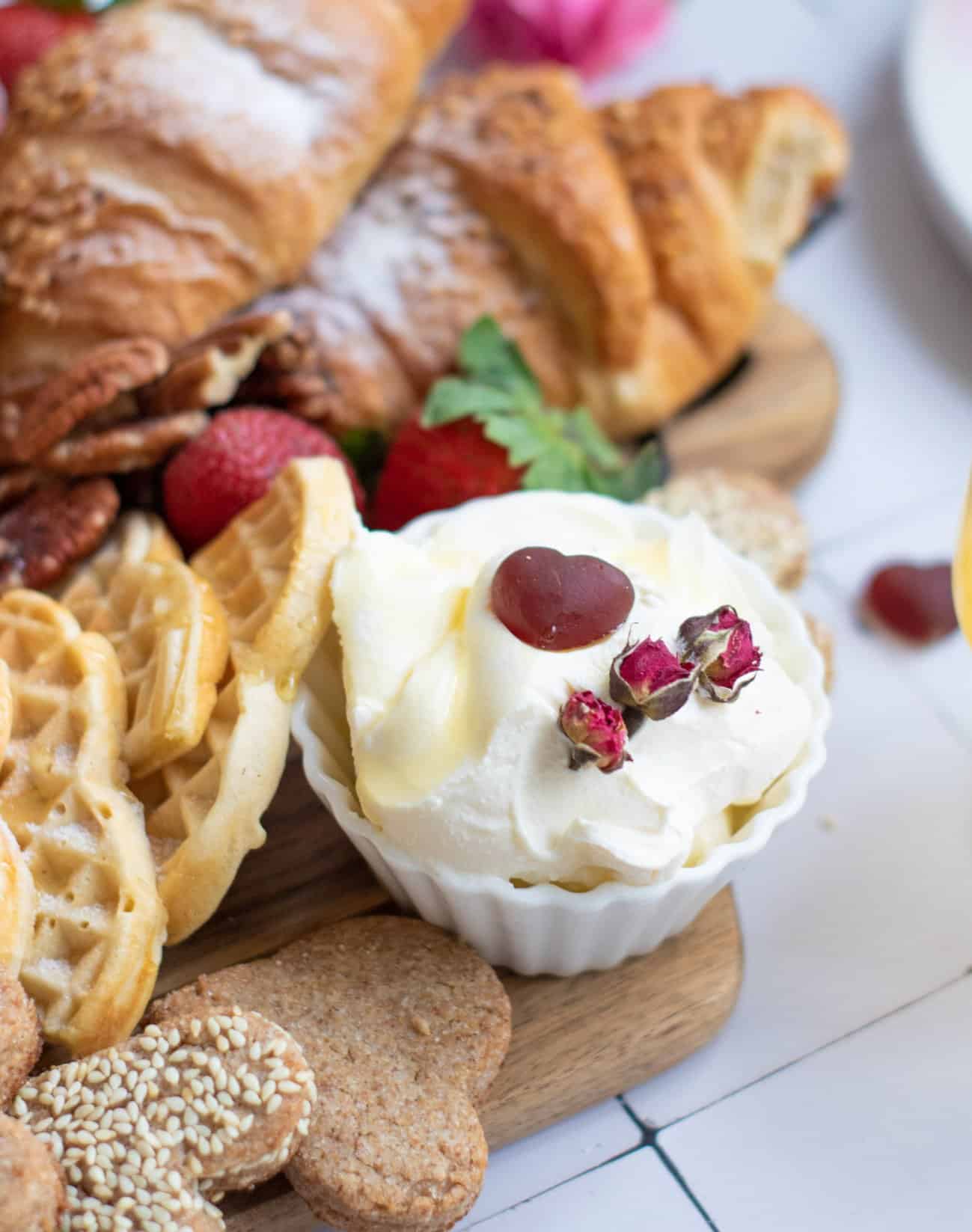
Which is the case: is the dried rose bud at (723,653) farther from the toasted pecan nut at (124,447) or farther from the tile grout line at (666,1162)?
the toasted pecan nut at (124,447)

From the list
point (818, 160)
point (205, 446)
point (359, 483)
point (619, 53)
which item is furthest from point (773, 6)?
point (205, 446)

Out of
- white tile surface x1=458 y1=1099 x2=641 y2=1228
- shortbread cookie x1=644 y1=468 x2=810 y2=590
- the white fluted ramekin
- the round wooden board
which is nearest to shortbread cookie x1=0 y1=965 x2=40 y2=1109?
the white fluted ramekin

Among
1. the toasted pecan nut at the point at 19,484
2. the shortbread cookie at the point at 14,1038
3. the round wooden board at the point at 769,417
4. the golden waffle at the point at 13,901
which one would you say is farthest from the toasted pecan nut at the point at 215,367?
the shortbread cookie at the point at 14,1038

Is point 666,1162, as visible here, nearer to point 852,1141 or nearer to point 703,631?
→ point 852,1141

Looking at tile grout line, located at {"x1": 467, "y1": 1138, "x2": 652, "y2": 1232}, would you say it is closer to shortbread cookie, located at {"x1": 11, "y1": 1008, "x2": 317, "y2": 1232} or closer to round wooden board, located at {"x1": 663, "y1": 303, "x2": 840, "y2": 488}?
shortbread cookie, located at {"x1": 11, "y1": 1008, "x2": 317, "y2": 1232}

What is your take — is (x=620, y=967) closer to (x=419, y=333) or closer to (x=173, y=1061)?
(x=173, y=1061)
